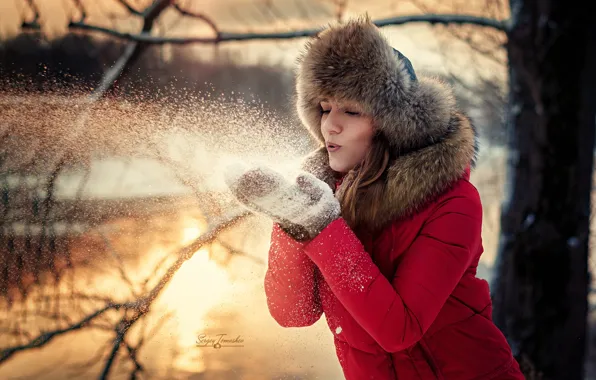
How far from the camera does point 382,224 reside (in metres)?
1.32

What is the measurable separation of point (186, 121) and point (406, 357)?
1.95 metres

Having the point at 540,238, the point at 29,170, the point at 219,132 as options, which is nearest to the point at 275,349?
the point at 219,132

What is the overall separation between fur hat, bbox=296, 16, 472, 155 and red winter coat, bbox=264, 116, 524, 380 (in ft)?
0.67

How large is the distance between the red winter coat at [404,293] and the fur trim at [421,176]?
0.03 meters

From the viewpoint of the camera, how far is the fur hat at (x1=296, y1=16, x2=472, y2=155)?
4.52 ft

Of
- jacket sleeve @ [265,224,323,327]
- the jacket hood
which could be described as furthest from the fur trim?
jacket sleeve @ [265,224,323,327]

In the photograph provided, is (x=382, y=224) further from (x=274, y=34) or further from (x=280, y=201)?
(x=274, y=34)

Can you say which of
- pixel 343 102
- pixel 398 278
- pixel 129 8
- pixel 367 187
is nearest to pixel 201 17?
pixel 129 8

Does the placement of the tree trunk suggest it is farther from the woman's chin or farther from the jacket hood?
the woman's chin

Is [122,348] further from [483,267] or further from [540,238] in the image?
[483,267]

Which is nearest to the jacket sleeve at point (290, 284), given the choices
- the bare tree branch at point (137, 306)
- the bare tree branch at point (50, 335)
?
the bare tree branch at point (137, 306)

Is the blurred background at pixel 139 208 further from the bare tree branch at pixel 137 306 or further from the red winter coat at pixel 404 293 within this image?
the red winter coat at pixel 404 293

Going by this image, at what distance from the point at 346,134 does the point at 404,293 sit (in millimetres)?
506

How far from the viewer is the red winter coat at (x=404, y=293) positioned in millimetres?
1163
